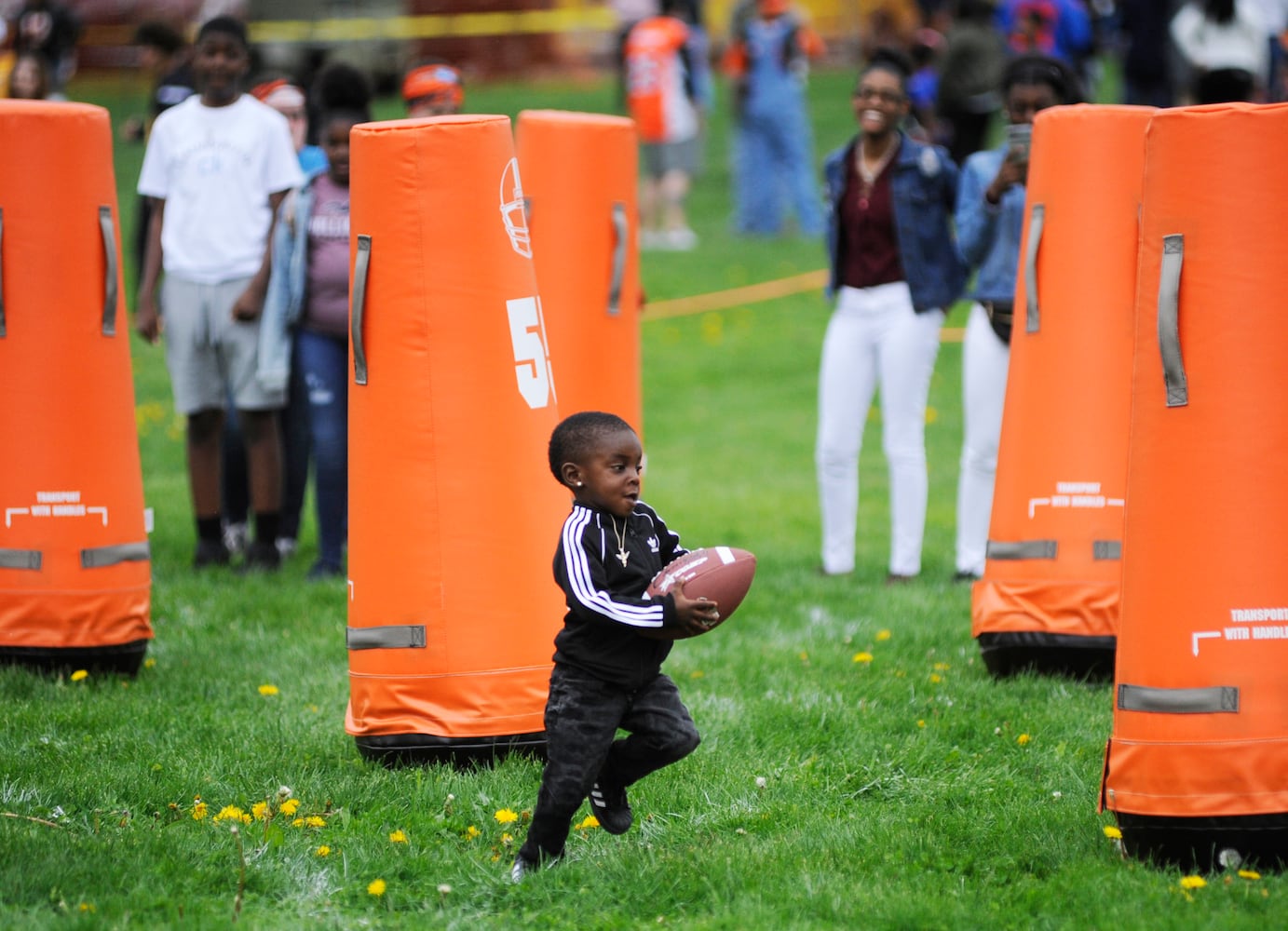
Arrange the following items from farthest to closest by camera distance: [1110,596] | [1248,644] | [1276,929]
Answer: [1110,596], [1248,644], [1276,929]

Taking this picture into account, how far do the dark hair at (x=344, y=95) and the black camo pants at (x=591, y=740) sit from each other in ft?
14.9

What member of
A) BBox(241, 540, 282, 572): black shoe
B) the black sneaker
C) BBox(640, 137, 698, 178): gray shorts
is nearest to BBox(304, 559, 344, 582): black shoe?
BBox(241, 540, 282, 572): black shoe

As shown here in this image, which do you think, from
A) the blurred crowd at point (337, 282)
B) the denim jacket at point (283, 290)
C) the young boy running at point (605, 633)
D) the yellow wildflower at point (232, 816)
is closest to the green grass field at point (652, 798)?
the yellow wildflower at point (232, 816)

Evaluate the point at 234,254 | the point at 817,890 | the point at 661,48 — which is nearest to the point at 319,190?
the point at 234,254

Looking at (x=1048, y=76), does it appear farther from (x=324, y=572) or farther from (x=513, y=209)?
(x=324, y=572)

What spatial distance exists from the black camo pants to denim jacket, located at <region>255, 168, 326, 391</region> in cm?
399

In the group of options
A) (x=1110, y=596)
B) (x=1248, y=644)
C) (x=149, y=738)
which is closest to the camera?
(x=1248, y=644)

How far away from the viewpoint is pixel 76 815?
5.13 meters

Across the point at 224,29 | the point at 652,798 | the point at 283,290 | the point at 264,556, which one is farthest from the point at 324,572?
the point at 652,798

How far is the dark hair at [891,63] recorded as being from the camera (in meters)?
8.20

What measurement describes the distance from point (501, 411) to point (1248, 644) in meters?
2.37

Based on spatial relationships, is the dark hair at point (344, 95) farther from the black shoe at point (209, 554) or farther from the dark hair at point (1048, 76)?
the dark hair at point (1048, 76)

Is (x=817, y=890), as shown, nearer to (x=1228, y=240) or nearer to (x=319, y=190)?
(x=1228, y=240)

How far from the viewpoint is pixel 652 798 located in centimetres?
535
